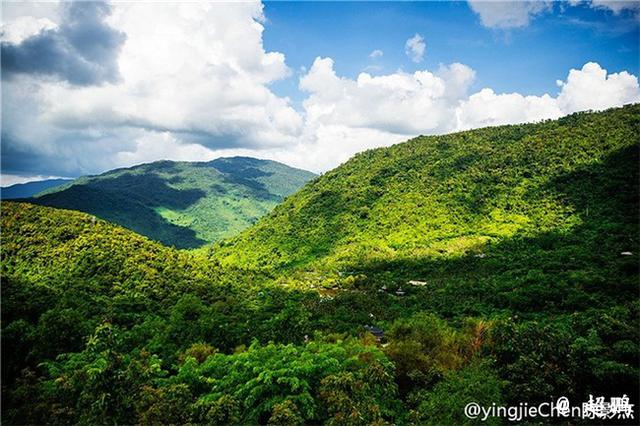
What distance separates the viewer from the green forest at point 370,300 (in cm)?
1405

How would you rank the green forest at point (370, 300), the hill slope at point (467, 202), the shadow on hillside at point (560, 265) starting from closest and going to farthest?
the green forest at point (370, 300), the shadow on hillside at point (560, 265), the hill slope at point (467, 202)

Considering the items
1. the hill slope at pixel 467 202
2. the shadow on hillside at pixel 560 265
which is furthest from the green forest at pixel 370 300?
the hill slope at pixel 467 202

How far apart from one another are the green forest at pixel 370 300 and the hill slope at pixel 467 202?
517 millimetres

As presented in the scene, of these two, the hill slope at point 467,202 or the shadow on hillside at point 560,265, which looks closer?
the shadow on hillside at point 560,265

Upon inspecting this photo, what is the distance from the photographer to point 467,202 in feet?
301

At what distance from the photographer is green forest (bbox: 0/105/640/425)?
46.1ft

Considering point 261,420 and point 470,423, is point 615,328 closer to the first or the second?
point 470,423

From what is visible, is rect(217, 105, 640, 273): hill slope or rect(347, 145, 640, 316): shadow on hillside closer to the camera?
rect(347, 145, 640, 316): shadow on hillside

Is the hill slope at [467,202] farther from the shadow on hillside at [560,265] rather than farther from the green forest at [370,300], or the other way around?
the green forest at [370,300]

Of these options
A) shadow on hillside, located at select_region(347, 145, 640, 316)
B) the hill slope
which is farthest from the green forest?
the hill slope

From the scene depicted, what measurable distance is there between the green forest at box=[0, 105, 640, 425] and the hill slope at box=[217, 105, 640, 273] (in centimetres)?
52

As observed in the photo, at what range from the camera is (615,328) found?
20484mm

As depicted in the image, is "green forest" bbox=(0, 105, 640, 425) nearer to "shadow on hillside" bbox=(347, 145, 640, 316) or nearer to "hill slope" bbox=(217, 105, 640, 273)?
"shadow on hillside" bbox=(347, 145, 640, 316)

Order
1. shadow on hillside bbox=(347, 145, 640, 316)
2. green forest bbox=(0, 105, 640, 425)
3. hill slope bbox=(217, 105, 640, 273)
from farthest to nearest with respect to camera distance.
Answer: hill slope bbox=(217, 105, 640, 273)
shadow on hillside bbox=(347, 145, 640, 316)
green forest bbox=(0, 105, 640, 425)
